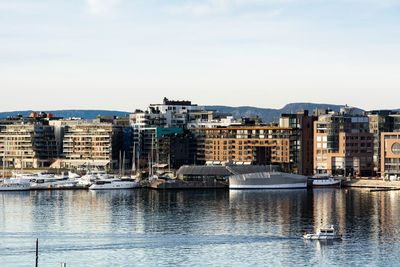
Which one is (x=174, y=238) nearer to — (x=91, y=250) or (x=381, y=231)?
(x=91, y=250)

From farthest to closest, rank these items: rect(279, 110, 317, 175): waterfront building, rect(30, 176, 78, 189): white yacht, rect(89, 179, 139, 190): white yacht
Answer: rect(279, 110, 317, 175): waterfront building → rect(30, 176, 78, 189): white yacht → rect(89, 179, 139, 190): white yacht

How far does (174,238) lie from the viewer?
6147 cm

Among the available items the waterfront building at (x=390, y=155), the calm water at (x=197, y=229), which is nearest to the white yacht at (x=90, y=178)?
the calm water at (x=197, y=229)

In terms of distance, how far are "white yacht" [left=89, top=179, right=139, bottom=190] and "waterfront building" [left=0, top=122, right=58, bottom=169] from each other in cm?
3511

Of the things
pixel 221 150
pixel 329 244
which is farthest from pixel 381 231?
pixel 221 150

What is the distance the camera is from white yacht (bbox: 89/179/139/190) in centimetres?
11075

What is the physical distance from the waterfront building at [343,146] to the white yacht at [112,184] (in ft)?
74.7

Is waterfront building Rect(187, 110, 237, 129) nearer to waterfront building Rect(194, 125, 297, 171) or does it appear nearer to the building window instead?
waterfront building Rect(194, 125, 297, 171)

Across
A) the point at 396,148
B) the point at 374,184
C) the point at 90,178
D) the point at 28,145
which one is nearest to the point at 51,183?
the point at 90,178

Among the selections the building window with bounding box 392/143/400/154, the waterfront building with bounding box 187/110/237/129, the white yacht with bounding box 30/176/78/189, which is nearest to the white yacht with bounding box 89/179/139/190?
the white yacht with bounding box 30/176/78/189

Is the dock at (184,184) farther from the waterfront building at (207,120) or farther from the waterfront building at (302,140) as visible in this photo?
the waterfront building at (207,120)

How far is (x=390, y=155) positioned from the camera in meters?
115

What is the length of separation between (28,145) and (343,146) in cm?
4708

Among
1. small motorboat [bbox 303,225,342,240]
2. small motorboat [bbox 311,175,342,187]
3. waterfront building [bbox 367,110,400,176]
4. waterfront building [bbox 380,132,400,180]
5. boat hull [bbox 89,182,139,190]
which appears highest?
waterfront building [bbox 367,110,400,176]
